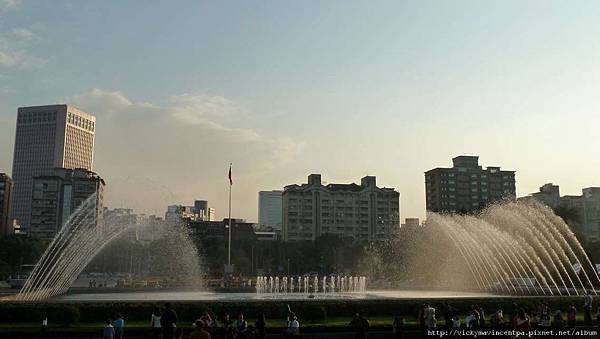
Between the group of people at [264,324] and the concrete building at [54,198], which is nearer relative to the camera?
the group of people at [264,324]

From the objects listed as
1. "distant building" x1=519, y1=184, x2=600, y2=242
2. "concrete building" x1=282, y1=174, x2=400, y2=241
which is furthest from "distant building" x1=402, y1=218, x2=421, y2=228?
"distant building" x1=519, y1=184, x2=600, y2=242

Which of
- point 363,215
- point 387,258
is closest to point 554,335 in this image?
point 387,258

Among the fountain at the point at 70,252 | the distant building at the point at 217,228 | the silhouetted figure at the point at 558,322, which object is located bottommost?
the silhouetted figure at the point at 558,322

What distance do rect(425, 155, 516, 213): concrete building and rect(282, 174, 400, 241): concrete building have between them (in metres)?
14.2

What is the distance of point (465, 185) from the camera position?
7072 inches

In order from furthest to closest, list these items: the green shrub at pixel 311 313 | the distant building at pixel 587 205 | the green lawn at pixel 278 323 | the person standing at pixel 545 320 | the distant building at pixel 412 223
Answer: the distant building at pixel 587 205
the distant building at pixel 412 223
the green shrub at pixel 311 313
the green lawn at pixel 278 323
the person standing at pixel 545 320

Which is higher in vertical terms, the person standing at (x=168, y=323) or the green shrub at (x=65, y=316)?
the person standing at (x=168, y=323)

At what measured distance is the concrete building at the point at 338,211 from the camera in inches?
6890

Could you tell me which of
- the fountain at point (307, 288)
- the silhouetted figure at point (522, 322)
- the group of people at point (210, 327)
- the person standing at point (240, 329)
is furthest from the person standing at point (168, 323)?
the fountain at point (307, 288)

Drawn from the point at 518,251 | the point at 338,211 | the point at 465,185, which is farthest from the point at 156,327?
the point at 465,185

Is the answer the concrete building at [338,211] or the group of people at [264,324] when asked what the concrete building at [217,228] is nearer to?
the concrete building at [338,211]

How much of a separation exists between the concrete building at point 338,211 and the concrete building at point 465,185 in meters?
14.2

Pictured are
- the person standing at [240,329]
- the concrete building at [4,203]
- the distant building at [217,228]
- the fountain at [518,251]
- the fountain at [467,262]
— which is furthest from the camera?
the distant building at [217,228]

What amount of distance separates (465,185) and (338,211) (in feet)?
137
